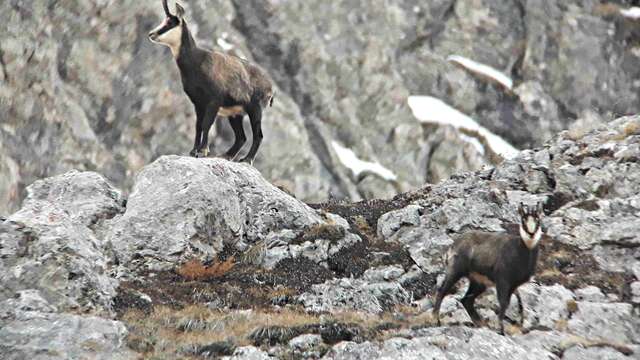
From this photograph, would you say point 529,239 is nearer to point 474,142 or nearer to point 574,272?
point 574,272

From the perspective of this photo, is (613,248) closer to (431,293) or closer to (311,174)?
(431,293)

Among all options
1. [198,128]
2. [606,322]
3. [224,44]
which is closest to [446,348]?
[606,322]

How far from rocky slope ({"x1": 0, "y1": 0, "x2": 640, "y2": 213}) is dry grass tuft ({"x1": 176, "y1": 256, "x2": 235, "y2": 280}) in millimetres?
26576

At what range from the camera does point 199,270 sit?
58.5 ft

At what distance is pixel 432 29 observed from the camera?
6244 cm

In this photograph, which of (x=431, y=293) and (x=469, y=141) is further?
(x=469, y=141)

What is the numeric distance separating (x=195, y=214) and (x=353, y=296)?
14.7 ft

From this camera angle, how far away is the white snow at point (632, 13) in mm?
61531

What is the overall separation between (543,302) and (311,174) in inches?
1423

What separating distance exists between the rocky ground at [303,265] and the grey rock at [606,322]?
1.4 inches

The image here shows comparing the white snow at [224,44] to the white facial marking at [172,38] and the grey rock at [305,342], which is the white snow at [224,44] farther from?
the grey rock at [305,342]

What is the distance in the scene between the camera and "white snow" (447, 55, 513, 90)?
60688 mm

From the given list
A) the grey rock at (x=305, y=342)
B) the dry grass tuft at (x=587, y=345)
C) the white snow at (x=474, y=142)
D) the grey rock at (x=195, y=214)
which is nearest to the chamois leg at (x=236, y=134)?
the grey rock at (x=195, y=214)

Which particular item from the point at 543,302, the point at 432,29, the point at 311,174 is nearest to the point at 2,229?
the point at 543,302
